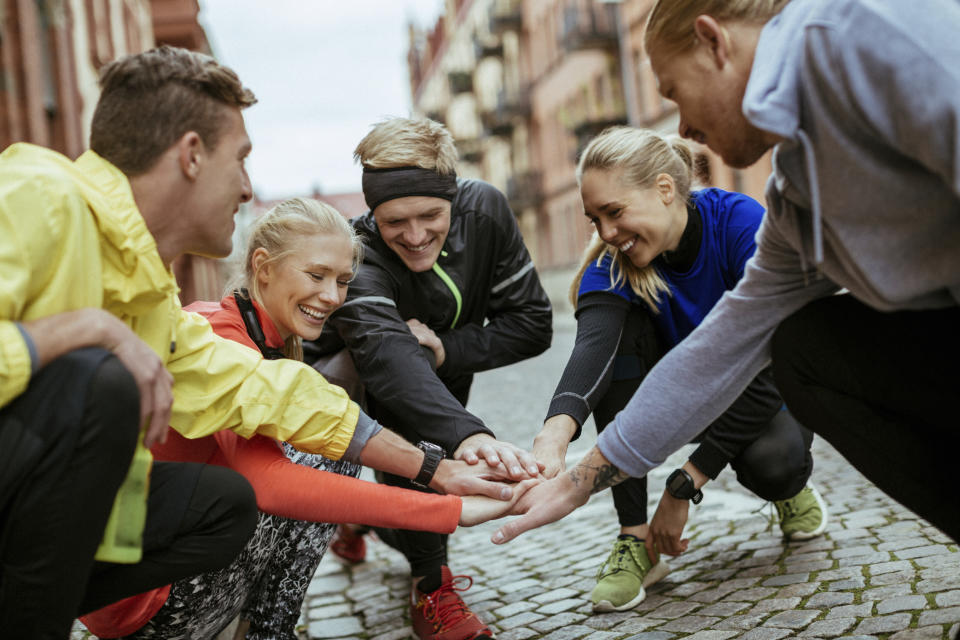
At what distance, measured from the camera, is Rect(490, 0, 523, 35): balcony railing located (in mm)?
39469

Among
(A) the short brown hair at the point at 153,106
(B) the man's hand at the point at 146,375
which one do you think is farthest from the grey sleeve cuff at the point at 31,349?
(A) the short brown hair at the point at 153,106

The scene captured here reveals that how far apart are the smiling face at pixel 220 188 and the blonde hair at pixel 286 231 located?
30.8 inches

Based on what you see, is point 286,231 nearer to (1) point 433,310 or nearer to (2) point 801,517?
(1) point 433,310

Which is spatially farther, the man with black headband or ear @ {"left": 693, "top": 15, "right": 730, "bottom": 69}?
the man with black headband

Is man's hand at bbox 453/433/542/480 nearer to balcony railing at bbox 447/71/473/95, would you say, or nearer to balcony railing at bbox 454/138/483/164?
balcony railing at bbox 454/138/483/164

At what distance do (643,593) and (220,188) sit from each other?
1.95 m

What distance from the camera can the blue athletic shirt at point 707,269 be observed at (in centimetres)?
347

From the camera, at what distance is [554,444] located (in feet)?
10.4

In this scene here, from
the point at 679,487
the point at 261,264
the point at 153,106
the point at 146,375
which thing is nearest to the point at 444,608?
the point at 679,487

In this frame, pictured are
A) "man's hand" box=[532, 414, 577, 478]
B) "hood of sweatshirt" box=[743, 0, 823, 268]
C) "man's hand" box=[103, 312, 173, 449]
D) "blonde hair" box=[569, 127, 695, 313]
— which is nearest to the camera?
"hood of sweatshirt" box=[743, 0, 823, 268]

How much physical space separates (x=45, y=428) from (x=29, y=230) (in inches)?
15.2

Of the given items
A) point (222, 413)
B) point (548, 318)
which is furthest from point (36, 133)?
point (222, 413)

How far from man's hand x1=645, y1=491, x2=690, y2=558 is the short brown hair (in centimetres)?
194

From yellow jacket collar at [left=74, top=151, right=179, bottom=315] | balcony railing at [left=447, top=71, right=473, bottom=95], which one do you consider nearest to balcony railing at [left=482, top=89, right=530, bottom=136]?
balcony railing at [left=447, top=71, right=473, bottom=95]
